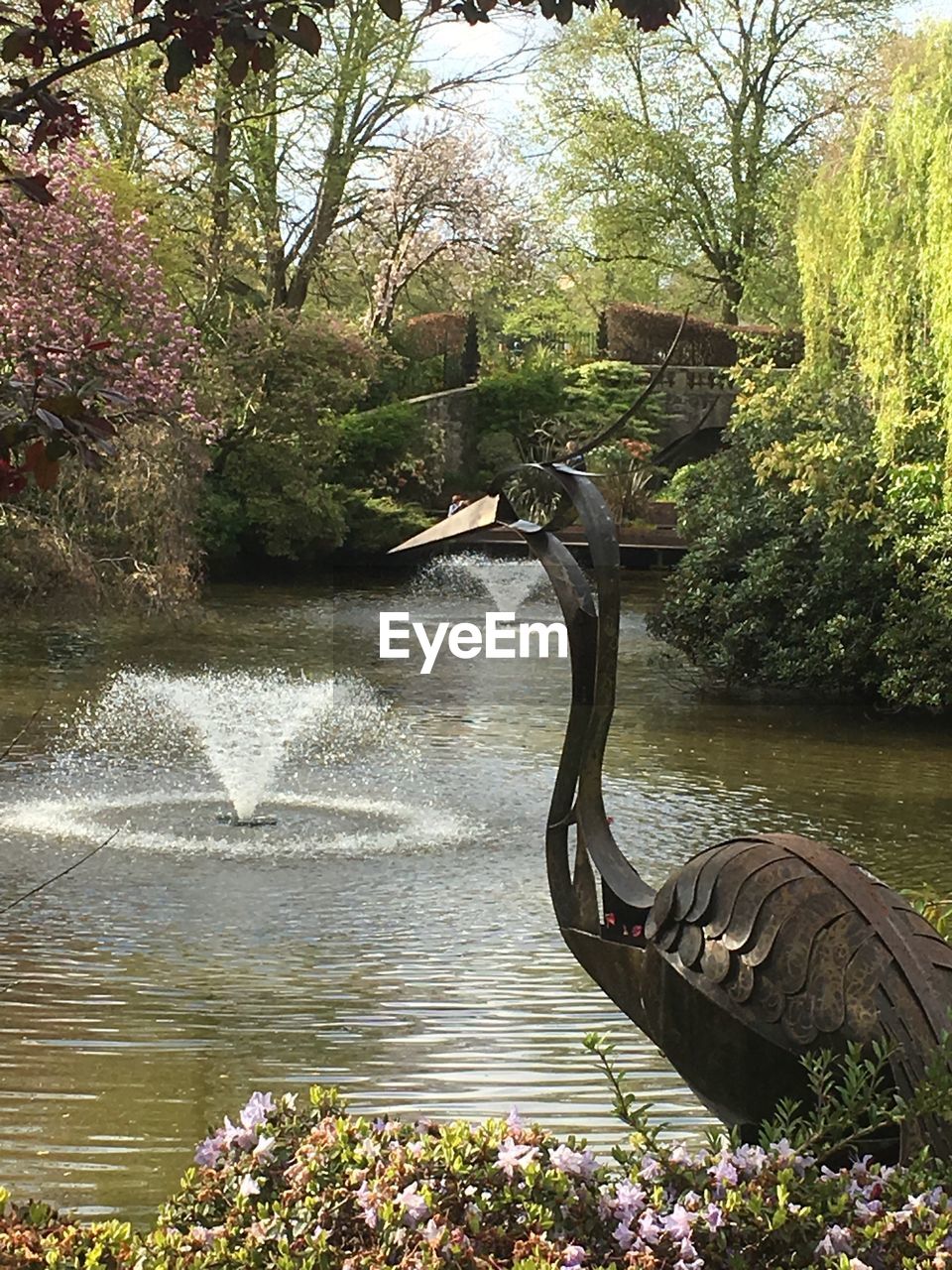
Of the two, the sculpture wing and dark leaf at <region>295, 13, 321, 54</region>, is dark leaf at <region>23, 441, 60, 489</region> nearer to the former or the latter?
dark leaf at <region>295, 13, 321, 54</region>

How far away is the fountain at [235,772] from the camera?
8.09 m

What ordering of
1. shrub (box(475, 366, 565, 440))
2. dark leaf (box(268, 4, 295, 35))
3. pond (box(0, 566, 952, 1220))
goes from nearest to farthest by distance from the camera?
dark leaf (box(268, 4, 295, 35)), pond (box(0, 566, 952, 1220)), shrub (box(475, 366, 565, 440))

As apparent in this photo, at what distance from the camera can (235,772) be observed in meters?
9.76

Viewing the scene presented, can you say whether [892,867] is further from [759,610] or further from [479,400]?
[479,400]

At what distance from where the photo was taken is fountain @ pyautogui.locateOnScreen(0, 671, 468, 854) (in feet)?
26.5

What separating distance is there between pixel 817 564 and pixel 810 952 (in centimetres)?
1028

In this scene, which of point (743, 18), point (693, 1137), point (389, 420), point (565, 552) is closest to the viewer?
point (565, 552)

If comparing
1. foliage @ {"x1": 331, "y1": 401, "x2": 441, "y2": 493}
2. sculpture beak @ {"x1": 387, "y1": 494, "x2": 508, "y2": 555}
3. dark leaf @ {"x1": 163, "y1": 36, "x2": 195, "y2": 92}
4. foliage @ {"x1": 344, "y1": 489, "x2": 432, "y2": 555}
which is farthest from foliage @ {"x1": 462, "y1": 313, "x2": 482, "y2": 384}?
dark leaf @ {"x1": 163, "y1": 36, "x2": 195, "y2": 92}

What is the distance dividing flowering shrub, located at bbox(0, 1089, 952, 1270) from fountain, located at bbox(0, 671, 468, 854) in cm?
517

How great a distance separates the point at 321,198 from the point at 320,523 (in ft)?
22.2

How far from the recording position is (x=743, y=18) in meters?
30.7

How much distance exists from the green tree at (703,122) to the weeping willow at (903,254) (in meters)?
17.6

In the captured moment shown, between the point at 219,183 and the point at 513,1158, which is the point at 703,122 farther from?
the point at 513,1158

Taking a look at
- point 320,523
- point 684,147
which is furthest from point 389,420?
point 684,147
